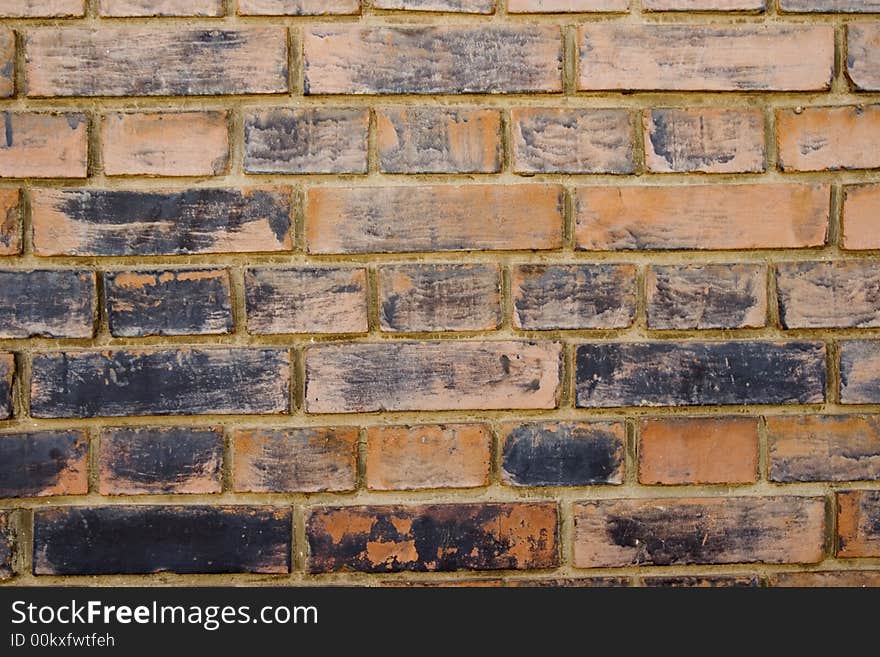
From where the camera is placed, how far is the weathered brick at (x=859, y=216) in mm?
917

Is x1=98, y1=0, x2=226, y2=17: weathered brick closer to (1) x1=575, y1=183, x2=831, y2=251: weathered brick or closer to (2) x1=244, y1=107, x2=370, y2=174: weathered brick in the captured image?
(2) x1=244, y1=107, x2=370, y2=174: weathered brick

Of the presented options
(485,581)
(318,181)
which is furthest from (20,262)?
(485,581)

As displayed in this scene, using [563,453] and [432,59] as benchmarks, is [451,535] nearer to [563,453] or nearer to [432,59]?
[563,453]

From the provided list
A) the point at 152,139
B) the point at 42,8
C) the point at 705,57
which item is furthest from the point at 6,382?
the point at 705,57

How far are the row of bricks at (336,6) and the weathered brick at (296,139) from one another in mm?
126

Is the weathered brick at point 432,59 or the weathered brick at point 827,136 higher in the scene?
the weathered brick at point 432,59

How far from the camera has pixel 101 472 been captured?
92cm

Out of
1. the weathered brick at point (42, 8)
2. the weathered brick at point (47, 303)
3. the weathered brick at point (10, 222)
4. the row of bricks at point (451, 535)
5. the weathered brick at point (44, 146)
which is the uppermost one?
the weathered brick at point (42, 8)

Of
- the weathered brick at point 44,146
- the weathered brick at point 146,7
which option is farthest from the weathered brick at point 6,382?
the weathered brick at point 146,7

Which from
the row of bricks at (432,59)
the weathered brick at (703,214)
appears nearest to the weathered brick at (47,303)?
the row of bricks at (432,59)

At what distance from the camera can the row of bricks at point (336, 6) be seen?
0.90m

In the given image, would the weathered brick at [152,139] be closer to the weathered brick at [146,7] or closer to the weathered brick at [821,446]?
the weathered brick at [146,7]

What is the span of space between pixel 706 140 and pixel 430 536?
60 centimetres

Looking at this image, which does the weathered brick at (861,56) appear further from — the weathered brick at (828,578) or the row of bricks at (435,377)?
the weathered brick at (828,578)
